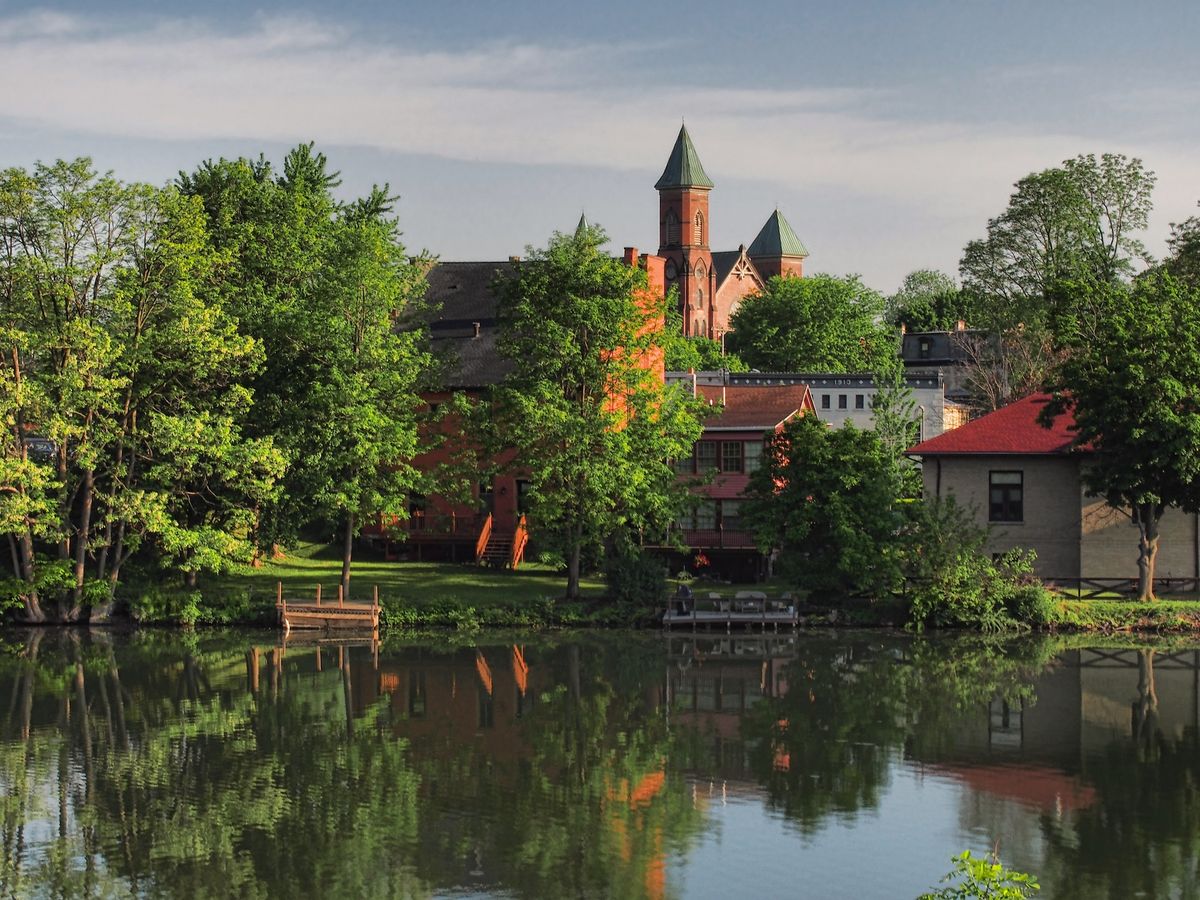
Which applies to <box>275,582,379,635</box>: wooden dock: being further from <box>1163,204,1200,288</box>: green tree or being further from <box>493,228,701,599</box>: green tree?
<box>1163,204,1200,288</box>: green tree

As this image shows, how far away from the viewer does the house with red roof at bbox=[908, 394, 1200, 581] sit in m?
56.1

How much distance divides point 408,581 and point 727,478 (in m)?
13.1

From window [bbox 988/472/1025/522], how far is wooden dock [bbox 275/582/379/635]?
21903 mm

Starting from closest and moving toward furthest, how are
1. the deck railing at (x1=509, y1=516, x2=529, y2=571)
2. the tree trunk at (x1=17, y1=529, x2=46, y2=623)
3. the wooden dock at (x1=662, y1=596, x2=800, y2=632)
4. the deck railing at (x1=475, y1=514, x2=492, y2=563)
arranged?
the tree trunk at (x1=17, y1=529, x2=46, y2=623) < the wooden dock at (x1=662, y1=596, x2=800, y2=632) < the deck railing at (x1=509, y1=516, x2=529, y2=571) < the deck railing at (x1=475, y1=514, x2=492, y2=563)

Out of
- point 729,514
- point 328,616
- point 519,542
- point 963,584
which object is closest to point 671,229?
point 519,542

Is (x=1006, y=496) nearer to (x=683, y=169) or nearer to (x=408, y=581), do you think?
(x=408, y=581)

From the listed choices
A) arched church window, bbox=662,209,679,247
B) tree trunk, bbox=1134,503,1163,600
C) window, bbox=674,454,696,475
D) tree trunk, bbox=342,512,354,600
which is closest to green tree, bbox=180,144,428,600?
tree trunk, bbox=342,512,354,600

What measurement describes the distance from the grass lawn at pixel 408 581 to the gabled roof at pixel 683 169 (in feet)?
386

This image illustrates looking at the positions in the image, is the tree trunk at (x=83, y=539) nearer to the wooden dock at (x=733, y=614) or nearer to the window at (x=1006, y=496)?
the wooden dock at (x=733, y=614)

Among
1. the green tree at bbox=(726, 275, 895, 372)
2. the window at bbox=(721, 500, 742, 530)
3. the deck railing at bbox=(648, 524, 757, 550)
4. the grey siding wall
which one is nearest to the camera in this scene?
the grey siding wall

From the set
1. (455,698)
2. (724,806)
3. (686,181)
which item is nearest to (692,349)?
(686,181)

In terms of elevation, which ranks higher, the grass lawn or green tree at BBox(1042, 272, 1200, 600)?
green tree at BBox(1042, 272, 1200, 600)

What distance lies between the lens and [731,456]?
210ft

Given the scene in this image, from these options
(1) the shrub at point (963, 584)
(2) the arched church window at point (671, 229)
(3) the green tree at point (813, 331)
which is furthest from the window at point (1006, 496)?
(2) the arched church window at point (671, 229)
